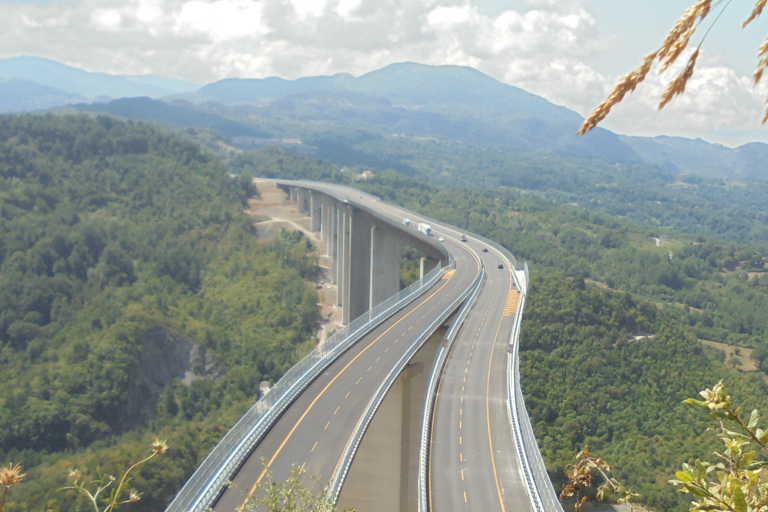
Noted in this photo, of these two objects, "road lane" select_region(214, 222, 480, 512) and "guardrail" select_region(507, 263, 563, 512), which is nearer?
"guardrail" select_region(507, 263, 563, 512)

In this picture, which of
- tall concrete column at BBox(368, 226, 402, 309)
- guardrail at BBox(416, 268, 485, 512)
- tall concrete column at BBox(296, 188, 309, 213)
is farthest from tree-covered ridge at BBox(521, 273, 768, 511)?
tall concrete column at BBox(296, 188, 309, 213)

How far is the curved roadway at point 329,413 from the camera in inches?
973

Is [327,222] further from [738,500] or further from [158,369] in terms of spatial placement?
[738,500]

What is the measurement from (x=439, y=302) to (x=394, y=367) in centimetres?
1863

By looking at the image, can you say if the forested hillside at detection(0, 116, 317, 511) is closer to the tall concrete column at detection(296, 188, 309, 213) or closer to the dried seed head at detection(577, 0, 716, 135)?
the tall concrete column at detection(296, 188, 309, 213)

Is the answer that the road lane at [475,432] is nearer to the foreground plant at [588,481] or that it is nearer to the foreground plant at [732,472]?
the foreground plant at [588,481]

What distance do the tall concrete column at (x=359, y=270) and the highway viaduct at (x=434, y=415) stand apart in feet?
59.0

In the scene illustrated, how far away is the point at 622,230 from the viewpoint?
16838 cm

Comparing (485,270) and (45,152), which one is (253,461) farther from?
(45,152)

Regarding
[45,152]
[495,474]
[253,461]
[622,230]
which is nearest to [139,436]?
[253,461]

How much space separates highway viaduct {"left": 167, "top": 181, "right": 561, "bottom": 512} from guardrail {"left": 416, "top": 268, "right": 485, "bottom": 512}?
213mm

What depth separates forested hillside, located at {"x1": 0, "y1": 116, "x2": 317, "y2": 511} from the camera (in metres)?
52.1

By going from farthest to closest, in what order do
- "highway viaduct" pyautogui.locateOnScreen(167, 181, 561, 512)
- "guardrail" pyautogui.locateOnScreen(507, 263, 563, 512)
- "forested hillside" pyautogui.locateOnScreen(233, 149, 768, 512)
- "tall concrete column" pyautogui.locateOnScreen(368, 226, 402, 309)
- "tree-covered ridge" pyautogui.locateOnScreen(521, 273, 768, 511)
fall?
"tall concrete column" pyautogui.locateOnScreen(368, 226, 402, 309)
"forested hillside" pyautogui.locateOnScreen(233, 149, 768, 512)
"tree-covered ridge" pyautogui.locateOnScreen(521, 273, 768, 511)
"highway viaduct" pyautogui.locateOnScreen(167, 181, 561, 512)
"guardrail" pyautogui.locateOnScreen(507, 263, 563, 512)

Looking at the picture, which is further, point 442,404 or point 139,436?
point 139,436
